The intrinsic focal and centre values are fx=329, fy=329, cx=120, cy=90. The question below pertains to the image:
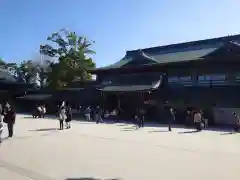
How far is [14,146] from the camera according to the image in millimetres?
14422

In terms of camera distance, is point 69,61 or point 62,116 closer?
point 62,116

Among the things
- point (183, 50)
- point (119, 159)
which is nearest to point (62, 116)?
point (119, 159)

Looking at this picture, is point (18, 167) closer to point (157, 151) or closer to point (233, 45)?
point (157, 151)

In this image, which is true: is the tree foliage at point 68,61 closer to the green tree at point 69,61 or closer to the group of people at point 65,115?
the green tree at point 69,61

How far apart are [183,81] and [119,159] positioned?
67.2 feet

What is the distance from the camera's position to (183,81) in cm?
3062

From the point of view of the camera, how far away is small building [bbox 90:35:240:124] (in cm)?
2684

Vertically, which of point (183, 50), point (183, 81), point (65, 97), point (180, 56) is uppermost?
point (183, 50)

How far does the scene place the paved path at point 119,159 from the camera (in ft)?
29.8

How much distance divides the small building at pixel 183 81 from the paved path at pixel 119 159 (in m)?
11.2

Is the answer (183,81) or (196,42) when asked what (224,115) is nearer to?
(183,81)

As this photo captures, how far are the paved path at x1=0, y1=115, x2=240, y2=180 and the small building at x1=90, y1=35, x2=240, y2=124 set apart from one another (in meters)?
11.2

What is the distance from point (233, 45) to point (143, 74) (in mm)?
9602

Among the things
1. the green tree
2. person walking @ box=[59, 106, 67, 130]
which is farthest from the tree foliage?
person walking @ box=[59, 106, 67, 130]
